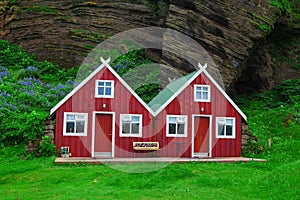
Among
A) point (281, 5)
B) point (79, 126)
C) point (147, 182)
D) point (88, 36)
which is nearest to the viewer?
point (147, 182)

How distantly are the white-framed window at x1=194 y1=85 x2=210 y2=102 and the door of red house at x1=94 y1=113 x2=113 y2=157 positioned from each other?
4.51 metres

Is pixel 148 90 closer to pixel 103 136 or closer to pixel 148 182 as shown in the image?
pixel 103 136

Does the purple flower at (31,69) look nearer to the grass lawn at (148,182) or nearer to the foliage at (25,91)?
the foliage at (25,91)

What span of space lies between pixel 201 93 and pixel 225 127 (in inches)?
83.8

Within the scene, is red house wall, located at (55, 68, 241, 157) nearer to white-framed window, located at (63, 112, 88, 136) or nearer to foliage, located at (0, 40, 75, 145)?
white-framed window, located at (63, 112, 88, 136)

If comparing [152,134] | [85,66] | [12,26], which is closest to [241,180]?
[152,134]

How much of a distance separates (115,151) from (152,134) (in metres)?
1.99

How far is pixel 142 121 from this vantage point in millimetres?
21688

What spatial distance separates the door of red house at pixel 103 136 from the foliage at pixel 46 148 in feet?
6.63

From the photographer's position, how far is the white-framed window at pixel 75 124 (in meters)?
20.8

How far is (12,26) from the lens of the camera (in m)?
41.0

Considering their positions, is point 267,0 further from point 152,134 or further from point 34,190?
point 34,190

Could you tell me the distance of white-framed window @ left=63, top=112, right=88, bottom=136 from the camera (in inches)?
819

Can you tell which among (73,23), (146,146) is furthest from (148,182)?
(73,23)
